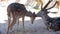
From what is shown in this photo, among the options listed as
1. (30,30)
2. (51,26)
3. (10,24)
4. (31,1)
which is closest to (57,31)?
(51,26)

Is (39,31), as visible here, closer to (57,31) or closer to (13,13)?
(57,31)

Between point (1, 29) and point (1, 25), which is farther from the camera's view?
point (1, 25)

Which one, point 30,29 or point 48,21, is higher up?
point 48,21

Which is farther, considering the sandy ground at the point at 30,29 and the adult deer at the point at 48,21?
the adult deer at the point at 48,21

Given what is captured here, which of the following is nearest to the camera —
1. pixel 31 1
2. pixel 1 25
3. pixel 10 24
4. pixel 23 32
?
pixel 10 24

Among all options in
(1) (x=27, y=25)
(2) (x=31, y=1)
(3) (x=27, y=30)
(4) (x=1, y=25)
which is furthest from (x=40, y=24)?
(2) (x=31, y=1)

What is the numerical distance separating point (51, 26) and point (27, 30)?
1.74ft

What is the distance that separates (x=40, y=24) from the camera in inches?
178

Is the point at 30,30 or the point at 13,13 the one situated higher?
the point at 13,13

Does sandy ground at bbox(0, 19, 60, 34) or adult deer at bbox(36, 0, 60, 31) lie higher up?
adult deer at bbox(36, 0, 60, 31)

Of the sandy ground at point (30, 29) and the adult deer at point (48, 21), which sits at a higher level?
the adult deer at point (48, 21)

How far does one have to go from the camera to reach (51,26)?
4.01 m

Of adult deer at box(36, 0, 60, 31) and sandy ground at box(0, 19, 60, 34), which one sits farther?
adult deer at box(36, 0, 60, 31)

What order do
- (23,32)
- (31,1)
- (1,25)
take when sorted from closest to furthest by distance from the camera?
(23,32) → (1,25) → (31,1)
